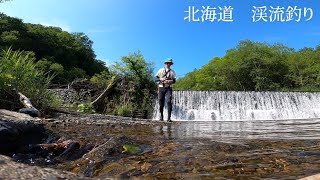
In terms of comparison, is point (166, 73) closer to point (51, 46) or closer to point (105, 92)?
point (105, 92)

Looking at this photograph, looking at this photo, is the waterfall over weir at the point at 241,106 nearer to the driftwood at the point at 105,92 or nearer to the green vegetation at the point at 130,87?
the green vegetation at the point at 130,87

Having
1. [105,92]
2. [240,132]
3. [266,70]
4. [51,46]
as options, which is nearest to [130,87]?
[105,92]

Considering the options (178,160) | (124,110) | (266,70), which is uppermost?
Answer: (266,70)

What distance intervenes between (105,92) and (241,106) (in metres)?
8.23

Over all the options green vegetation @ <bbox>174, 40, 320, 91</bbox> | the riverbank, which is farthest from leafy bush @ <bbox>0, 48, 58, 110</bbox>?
green vegetation @ <bbox>174, 40, 320, 91</bbox>

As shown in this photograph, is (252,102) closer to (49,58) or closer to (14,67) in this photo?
(14,67)

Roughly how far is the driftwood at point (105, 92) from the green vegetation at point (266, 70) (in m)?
24.8

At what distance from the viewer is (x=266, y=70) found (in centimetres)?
3909

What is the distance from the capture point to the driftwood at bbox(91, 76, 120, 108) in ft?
50.4

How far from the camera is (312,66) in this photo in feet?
128

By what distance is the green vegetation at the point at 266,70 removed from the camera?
37.5 meters

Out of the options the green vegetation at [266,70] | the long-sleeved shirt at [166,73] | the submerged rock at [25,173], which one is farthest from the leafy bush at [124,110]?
the green vegetation at [266,70]

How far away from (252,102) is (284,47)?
1223 inches

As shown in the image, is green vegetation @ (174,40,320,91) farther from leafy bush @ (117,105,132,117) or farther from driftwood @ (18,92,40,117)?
driftwood @ (18,92,40,117)
